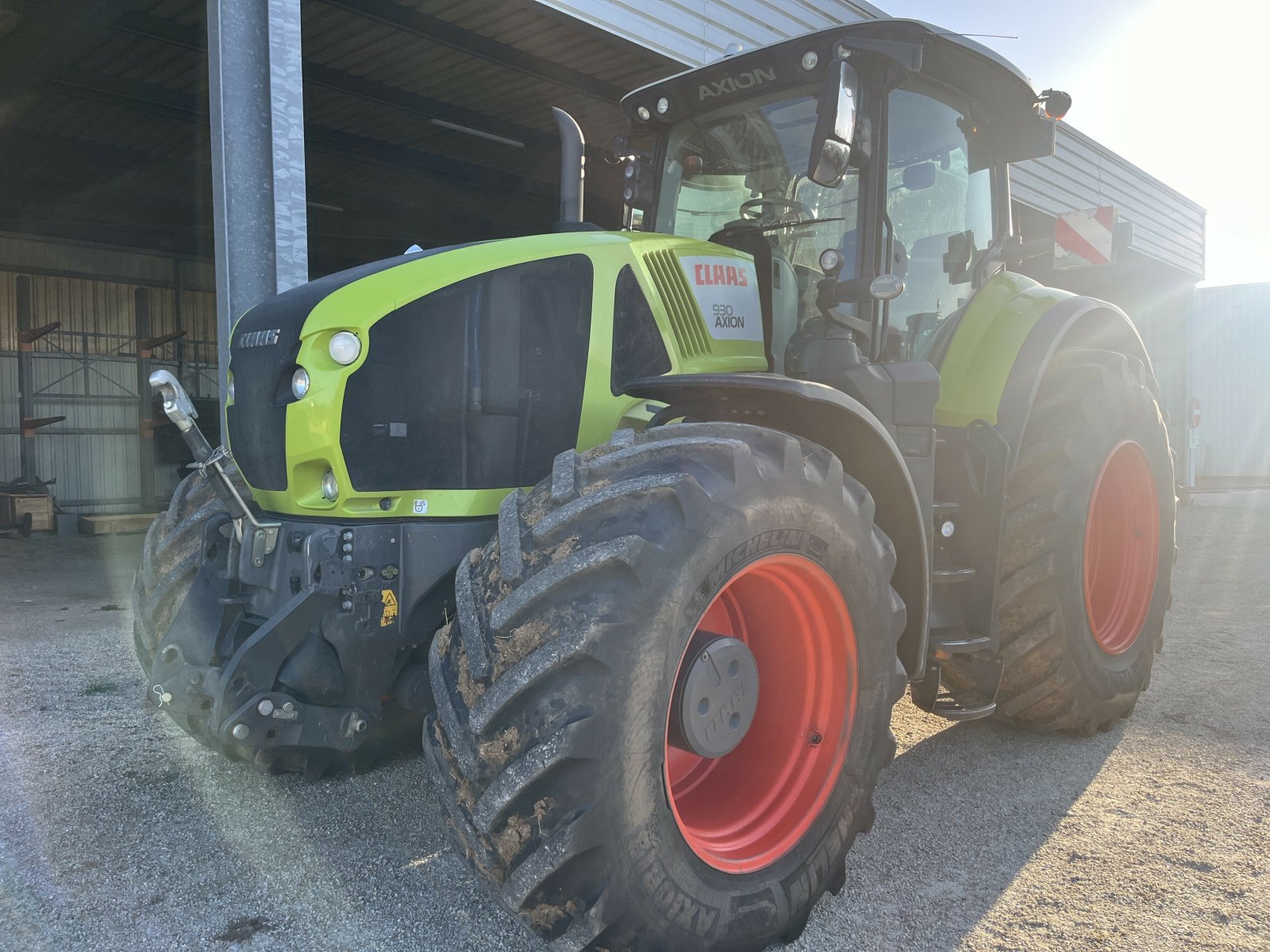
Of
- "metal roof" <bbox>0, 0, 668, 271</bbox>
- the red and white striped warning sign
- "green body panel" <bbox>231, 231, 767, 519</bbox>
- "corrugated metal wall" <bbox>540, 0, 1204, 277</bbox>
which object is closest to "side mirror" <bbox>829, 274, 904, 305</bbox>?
"green body panel" <bbox>231, 231, 767, 519</bbox>

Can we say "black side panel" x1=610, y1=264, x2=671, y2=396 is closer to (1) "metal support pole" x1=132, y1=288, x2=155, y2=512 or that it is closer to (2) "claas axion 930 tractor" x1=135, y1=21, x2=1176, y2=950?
(2) "claas axion 930 tractor" x1=135, y1=21, x2=1176, y2=950

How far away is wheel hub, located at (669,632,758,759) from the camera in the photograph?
2.11m

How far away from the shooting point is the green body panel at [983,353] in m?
3.40

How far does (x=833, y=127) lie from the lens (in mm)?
2570

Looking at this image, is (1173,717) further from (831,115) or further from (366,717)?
(366,717)

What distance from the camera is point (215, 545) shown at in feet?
8.98

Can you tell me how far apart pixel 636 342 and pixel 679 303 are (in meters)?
0.19

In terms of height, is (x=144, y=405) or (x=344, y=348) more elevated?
(x=144, y=405)

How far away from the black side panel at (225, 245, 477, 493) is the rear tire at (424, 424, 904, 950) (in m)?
0.75

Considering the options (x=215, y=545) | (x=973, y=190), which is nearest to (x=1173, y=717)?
(x=973, y=190)

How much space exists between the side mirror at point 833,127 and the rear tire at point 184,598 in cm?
185

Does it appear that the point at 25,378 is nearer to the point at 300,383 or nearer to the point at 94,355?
the point at 94,355

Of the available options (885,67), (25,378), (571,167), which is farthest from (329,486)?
(25,378)

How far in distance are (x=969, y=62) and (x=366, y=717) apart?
9.39 feet
